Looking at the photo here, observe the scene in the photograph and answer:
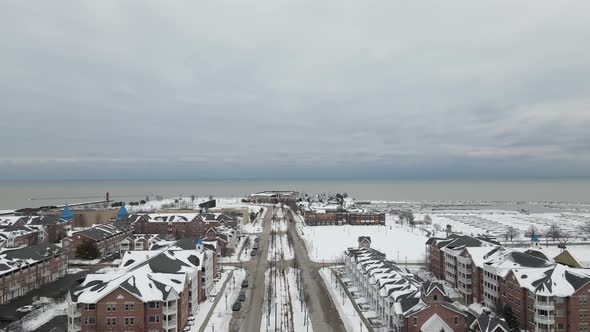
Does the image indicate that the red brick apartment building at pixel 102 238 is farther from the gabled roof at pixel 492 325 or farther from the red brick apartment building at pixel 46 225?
the gabled roof at pixel 492 325

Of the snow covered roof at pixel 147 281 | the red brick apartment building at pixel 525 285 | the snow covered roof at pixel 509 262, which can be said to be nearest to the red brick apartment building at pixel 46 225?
the snow covered roof at pixel 147 281

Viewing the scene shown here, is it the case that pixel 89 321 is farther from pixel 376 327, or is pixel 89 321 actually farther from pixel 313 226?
pixel 313 226

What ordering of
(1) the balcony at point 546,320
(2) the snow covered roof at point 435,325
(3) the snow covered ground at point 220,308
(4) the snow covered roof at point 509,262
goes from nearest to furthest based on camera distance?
(2) the snow covered roof at point 435,325, (1) the balcony at point 546,320, (3) the snow covered ground at point 220,308, (4) the snow covered roof at point 509,262

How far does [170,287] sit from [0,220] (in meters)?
72.3

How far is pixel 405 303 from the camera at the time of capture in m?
32.0

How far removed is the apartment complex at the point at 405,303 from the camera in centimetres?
3092

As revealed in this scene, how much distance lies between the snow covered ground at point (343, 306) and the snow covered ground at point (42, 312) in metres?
26.8

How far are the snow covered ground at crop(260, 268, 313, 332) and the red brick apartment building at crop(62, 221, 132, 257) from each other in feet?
106

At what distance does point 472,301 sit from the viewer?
43.3m

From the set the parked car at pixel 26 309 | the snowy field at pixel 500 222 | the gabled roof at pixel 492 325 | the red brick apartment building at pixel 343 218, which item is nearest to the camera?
the gabled roof at pixel 492 325

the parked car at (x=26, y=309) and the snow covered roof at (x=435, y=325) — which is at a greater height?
the snow covered roof at (x=435, y=325)

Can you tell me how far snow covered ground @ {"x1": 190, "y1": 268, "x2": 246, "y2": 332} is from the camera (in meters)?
35.8

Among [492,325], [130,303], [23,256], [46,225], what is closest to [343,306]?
[492,325]

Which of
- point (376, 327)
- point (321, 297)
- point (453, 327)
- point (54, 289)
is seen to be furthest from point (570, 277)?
point (54, 289)
